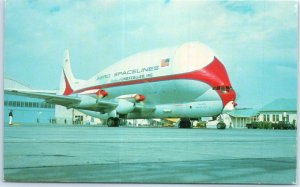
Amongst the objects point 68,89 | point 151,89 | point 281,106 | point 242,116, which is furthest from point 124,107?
point 281,106

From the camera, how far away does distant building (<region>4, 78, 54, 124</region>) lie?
919 cm

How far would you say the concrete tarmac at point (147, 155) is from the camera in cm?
681

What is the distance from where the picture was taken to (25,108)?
10547 millimetres

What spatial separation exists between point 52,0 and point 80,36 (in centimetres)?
101

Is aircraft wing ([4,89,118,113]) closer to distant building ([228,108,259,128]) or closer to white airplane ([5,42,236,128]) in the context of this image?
white airplane ([5,42,236,128])

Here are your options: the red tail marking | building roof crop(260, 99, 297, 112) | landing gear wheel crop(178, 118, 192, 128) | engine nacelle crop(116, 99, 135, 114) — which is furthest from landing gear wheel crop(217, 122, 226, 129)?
the red tail marking

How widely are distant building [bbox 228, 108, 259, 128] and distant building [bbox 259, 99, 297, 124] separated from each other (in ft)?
0.53

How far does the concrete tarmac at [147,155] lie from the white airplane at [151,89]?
1.85ft

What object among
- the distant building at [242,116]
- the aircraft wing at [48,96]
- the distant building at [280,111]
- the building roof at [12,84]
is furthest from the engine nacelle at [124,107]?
the distant building at [280,111]

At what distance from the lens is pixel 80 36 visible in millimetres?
9648

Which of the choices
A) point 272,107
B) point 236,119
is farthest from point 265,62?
point 236,119

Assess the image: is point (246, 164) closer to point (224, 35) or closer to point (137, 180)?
point (137, 180)

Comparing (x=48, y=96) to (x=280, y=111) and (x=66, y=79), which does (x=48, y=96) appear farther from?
(x=280, y=111)

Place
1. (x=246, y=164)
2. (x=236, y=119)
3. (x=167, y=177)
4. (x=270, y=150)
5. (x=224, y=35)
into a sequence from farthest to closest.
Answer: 1. (x=236, y=119)
2. (x=224, y=35)
3. (x=270, y=150)
4. (x=246, y=164)
5. (x=167, y=177)
